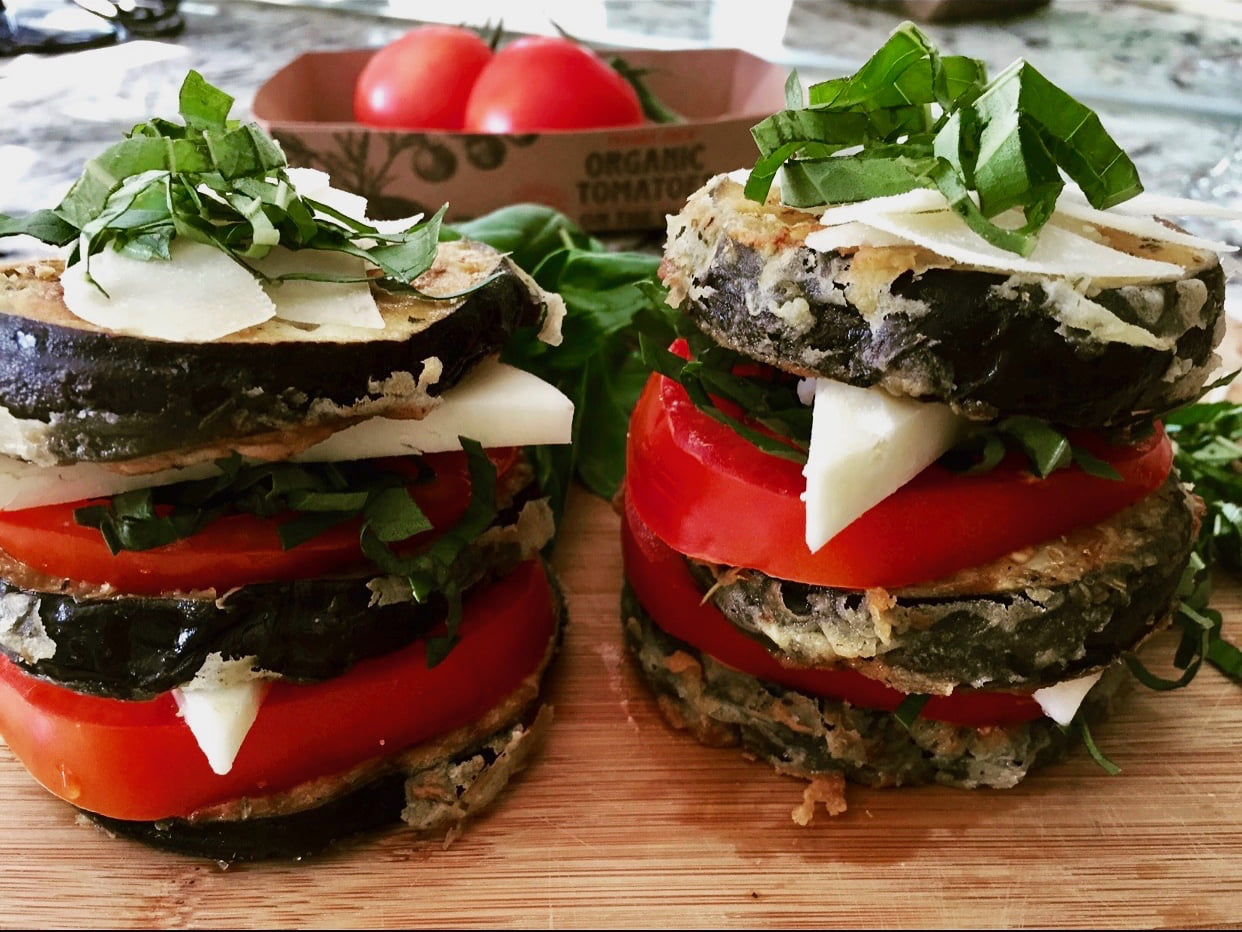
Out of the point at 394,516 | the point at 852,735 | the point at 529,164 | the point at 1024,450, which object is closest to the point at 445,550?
the point at 394,516

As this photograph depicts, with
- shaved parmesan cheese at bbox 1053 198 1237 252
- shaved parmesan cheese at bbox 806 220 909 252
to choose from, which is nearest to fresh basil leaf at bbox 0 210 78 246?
shaved parmesan cheese at bbox 806 220 909 252

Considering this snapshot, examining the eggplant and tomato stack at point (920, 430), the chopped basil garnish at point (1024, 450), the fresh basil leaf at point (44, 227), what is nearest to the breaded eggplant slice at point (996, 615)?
the eggplant and tomato stack at point (920, 430)

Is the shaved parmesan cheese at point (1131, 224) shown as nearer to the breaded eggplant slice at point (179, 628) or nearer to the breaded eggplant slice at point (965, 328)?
the breaded eggplant slice at point (965, 328)

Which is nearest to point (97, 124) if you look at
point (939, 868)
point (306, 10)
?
point (306, 10)

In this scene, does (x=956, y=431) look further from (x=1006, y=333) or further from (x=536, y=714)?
(x=536, y=714)

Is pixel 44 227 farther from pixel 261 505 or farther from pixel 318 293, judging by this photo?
pixel 261 505

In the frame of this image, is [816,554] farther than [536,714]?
No

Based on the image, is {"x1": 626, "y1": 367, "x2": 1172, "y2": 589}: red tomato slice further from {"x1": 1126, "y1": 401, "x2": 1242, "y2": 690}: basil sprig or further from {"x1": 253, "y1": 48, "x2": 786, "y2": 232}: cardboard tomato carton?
{"x1": 253, "y1": 48, "x2": 786, "y2": 232}: cardboard tomato carton
